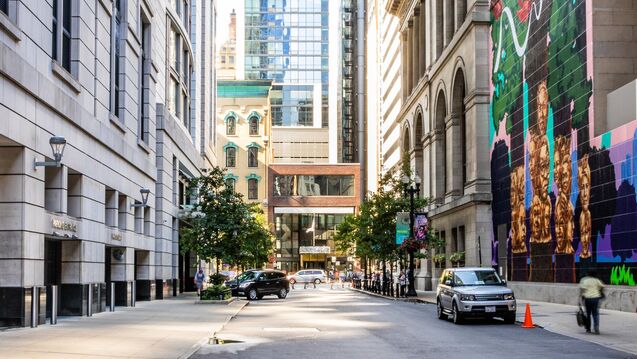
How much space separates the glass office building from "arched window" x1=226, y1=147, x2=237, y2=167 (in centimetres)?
5110

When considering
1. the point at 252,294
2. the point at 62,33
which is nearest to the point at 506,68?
the point at 252,294

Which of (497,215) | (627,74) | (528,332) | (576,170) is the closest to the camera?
(528,332)

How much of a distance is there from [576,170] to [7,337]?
23.3m

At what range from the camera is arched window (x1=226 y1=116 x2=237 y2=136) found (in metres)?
122

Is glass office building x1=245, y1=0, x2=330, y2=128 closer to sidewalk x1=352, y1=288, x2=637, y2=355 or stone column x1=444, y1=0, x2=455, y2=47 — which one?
stone column x1=444, y1=0, x2=455, y2=47

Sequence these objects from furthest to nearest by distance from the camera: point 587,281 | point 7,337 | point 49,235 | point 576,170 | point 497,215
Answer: point 497,215 < point 576,170 < point 49,235 < point 587,281 < point 7,337

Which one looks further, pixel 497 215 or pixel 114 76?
pixel 497 215

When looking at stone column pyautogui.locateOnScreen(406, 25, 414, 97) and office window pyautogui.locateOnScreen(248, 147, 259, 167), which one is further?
office window pyautogui.locateOnScreen(248, 147, 259, 167)

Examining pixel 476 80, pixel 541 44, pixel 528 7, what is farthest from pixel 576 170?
pixel 476 80

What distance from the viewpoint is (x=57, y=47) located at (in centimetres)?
2605

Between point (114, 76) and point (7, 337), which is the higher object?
point (114, 76)

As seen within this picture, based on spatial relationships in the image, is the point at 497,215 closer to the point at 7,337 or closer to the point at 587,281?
the point at 587,281

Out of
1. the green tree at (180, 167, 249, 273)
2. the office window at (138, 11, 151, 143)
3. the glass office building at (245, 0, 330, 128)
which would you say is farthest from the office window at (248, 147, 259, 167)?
the office window at (138, 11, 151, 143)

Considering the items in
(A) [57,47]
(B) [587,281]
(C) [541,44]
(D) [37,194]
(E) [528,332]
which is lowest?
(E) [528,332]
